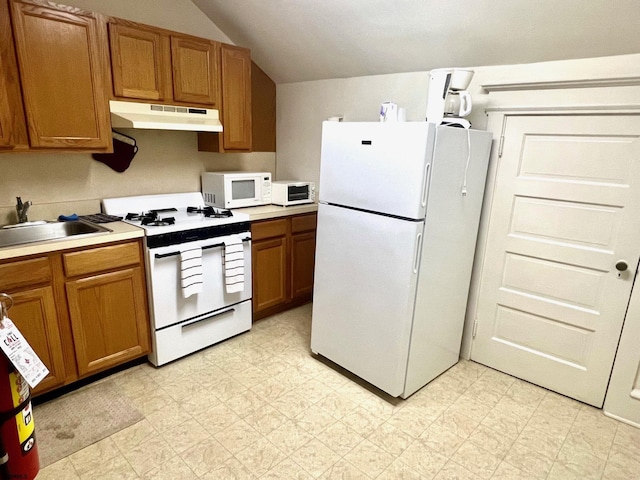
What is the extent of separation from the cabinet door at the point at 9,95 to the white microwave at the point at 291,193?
68.2 inches

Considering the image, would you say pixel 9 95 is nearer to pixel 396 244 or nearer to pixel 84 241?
pixel 84 241

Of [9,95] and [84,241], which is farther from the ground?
[9,95]

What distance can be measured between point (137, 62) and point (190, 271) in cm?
138

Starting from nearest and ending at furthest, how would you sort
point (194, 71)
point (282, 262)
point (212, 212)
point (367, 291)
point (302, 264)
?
point (367, 291)
point (194, 71)
point (212, 212)
point (282, 262)
point (302, 264)

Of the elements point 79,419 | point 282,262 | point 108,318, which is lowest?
point 79,419

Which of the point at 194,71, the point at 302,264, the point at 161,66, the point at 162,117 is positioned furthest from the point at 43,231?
the point at 302,264

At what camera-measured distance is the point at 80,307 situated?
2.23 meters

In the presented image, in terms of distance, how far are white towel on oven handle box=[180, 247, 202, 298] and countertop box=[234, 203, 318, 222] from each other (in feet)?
1.80

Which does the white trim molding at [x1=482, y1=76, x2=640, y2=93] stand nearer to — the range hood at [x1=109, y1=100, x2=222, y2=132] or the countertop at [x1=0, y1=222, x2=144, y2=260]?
the range hood at [x1=109, y1=100, x2=222, y2=132]

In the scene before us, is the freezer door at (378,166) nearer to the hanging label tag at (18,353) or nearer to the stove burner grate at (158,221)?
the stove burner grate at (158,221)

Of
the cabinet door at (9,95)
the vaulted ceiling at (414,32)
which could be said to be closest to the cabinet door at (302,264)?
the vaulted ceiling at (414,32)

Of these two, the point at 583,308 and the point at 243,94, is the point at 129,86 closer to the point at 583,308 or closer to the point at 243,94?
the point at 243,94

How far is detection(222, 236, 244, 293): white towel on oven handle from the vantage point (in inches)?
109

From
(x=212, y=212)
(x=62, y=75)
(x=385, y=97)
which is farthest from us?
(x=385, y=97)
